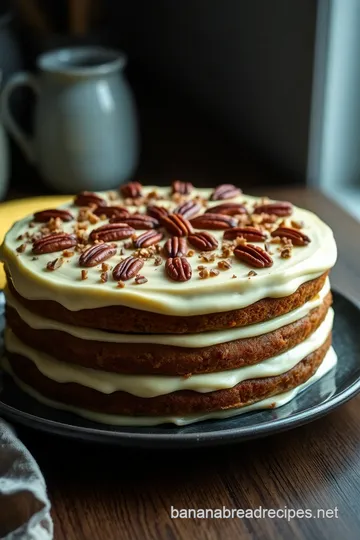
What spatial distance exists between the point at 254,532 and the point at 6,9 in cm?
153

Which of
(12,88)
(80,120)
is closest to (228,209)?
(80,120)

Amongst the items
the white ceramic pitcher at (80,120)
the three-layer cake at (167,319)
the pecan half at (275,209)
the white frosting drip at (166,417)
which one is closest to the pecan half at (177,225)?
the three-layer cake at (167,319)

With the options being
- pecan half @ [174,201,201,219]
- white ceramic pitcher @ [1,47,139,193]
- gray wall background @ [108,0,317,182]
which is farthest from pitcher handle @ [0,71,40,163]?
pecan half @ [174,201,201,219]

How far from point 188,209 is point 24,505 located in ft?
1.39

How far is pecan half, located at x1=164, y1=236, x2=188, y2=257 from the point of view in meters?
0.89

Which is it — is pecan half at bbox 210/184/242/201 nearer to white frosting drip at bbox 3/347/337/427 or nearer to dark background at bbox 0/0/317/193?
white frosting drip at bbox 3/347/337/427

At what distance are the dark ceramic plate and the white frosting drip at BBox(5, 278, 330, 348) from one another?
0.08 metres

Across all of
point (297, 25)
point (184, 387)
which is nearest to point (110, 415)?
point (184, 387)

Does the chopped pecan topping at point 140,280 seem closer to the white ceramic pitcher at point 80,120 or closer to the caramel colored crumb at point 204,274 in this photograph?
the caramel colored crumb at point 204,274

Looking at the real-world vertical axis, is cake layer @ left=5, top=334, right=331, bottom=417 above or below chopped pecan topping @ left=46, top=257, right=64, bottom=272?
below

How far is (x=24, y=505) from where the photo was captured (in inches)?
29.2

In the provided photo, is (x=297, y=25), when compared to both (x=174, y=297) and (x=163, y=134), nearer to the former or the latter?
(x=163, y=134)

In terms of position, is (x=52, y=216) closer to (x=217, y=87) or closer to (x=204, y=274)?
(x=204, y=274)

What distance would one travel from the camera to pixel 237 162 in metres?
1.74
